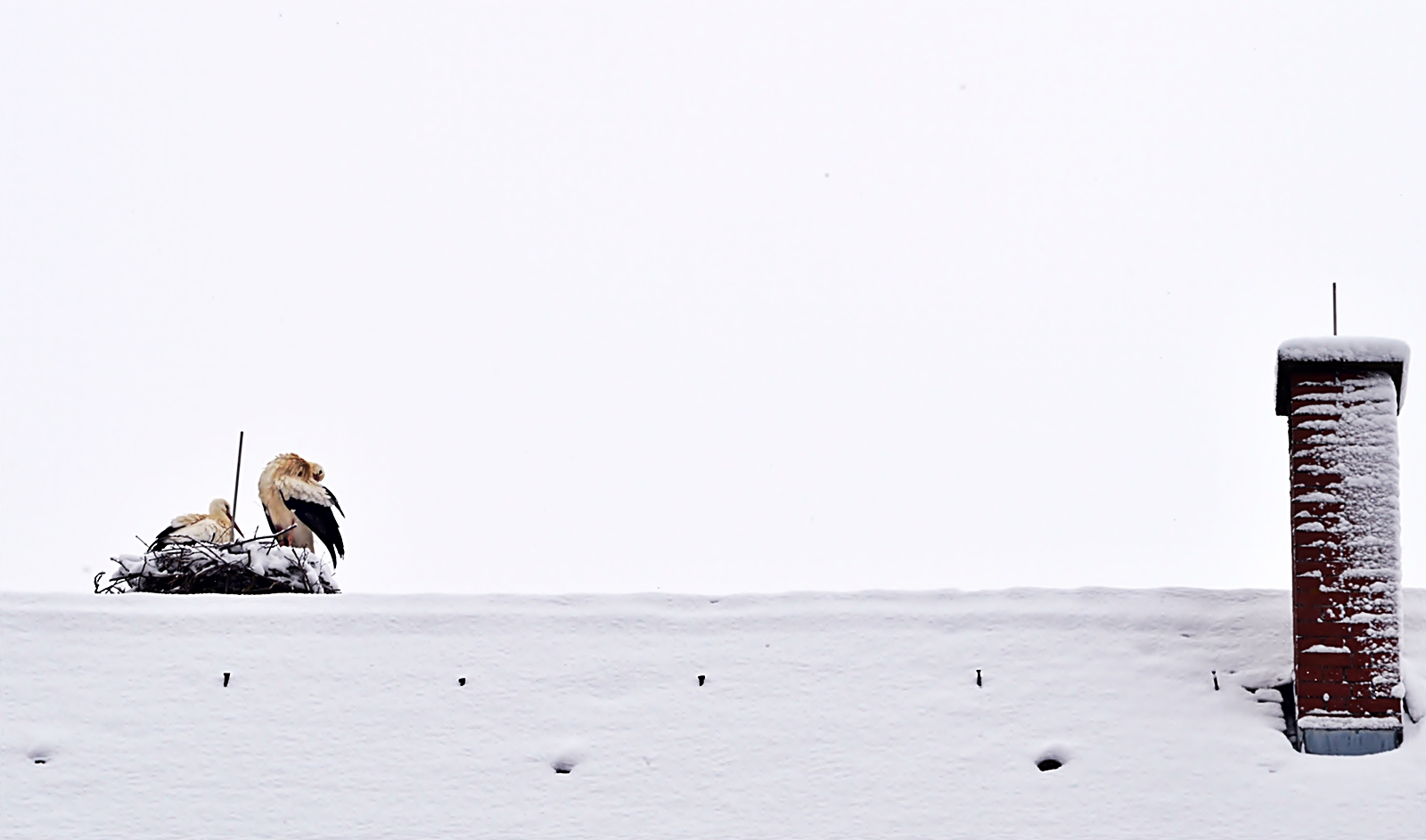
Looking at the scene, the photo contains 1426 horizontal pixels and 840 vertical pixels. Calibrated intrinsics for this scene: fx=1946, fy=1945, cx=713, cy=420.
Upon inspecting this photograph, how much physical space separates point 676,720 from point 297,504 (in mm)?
4189

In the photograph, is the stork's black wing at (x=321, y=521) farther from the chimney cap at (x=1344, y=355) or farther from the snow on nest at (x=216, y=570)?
the chimney cap at (x=1344, y=355)

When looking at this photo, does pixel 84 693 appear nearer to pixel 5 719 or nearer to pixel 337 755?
pixel 5 719

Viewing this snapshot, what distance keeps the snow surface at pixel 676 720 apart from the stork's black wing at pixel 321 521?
7.21 feet

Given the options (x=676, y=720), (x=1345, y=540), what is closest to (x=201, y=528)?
(x=676, y=720)

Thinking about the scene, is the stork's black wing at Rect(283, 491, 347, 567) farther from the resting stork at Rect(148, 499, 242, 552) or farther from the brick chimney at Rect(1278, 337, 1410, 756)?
the brick chimney at Rect(1278, 337, 1410, 756)

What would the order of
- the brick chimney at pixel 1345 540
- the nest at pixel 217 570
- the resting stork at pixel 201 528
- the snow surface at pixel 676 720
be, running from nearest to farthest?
1. the snow surface at pixel 676 720
2. the brick chimney at pixel 1345 540
3. the nest at pixel 217 570
4. the resting stork at pixel 201 528

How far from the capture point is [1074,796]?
711cm

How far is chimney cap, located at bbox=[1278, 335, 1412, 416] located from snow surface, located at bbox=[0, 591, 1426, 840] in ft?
3.86

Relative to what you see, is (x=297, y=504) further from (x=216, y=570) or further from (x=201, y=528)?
(x=216, y=570)

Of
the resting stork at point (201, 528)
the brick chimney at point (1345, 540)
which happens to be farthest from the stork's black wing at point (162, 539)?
the brick chimney at point (1345, 540)

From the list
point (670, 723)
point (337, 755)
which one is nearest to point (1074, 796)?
point (670, 723)

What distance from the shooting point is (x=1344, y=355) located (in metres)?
7.53

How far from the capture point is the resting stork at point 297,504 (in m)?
11.3

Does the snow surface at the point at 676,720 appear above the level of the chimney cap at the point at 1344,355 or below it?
below
